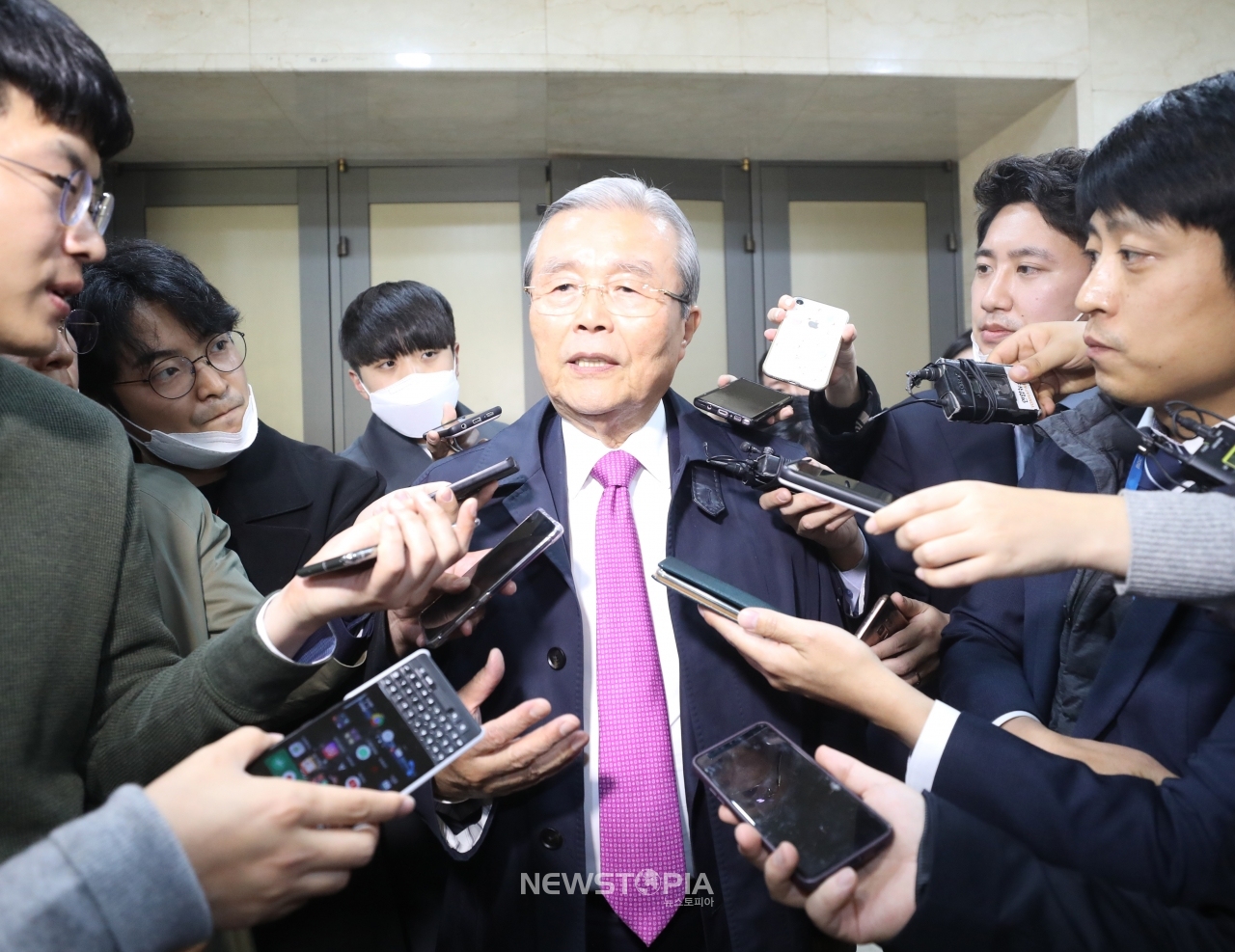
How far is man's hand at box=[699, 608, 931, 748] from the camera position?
1.08 metres

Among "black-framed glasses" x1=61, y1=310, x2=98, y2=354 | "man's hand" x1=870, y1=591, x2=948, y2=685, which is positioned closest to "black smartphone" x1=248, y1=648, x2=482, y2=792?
"man's hand" x1=870, y1=591, x2=948, y2=685

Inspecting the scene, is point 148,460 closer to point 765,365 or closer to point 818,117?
point 765,365

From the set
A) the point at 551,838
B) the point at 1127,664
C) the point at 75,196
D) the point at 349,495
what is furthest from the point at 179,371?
the point at 1127,664

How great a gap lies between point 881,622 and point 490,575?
69cm

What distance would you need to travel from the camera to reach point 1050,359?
1.42m

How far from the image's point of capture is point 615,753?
4.19 feet

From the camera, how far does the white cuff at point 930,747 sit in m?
1.05

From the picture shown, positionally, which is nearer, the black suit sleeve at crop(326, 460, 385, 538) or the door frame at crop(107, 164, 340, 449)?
the black suit sleeve at crop(326, 460, 385, 538)

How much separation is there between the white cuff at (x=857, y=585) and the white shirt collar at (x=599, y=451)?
36 cm

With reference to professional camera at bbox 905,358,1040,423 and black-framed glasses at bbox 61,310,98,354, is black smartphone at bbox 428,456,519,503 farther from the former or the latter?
black-framed glasses at bbox 61,310,98,354

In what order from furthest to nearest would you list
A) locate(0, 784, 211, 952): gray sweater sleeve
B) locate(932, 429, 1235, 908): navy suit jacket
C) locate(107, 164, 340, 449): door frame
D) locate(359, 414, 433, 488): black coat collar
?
locate(107, 164, 340, 449): door frame → locate(359, 414, 433, 488): black coat collar → locate(932, 429, 1235, 908): navy suit jacket → locate(0, 784, 211, 952): gray sweater sleeve

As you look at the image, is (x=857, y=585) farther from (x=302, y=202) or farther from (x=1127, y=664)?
(x=302, y=202)

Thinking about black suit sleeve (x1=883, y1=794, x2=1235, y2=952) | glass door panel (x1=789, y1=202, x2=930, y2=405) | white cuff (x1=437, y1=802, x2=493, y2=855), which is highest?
glass door panel (x1=789, y1=202, x2=930, y2=405)

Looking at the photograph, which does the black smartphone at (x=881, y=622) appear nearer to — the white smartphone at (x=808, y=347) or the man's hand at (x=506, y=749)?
the white smartphone at (x=808, y=347)
